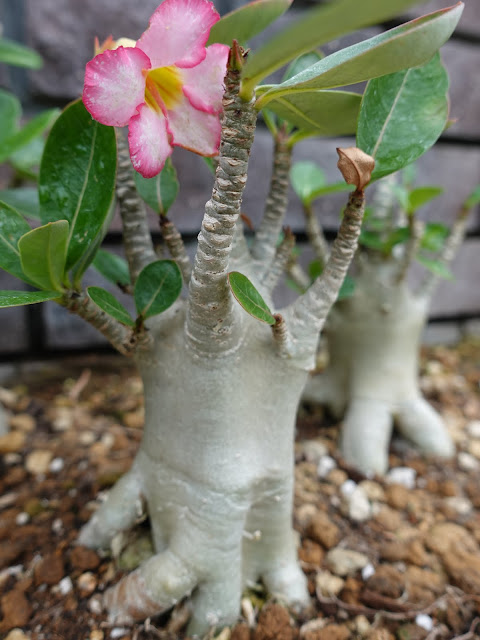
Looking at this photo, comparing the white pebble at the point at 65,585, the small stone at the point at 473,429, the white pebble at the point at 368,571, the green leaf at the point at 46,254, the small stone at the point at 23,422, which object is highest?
the green leaf at the point at 46,254

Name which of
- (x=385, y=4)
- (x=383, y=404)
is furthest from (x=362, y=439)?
(x=385, y=4)

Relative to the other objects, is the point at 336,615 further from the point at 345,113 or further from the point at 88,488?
the point at 345,113

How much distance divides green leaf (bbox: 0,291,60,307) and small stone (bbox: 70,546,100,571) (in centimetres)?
38

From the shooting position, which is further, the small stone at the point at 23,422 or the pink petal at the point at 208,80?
the small stone at the point at 23,422

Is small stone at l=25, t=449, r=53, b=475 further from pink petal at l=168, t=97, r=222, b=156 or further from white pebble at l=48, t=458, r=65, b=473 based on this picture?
pink petal at l=168, t=97, r=222, b=156

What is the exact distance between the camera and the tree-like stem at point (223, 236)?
36 cm

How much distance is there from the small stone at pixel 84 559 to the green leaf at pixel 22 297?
376 mm

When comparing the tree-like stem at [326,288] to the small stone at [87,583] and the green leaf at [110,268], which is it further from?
the small stone at [87,583]

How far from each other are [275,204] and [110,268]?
225mm

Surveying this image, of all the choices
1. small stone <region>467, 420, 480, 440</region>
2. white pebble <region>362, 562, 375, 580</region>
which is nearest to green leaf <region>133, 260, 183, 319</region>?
white pebble <region>362, 562, 375, 580</region>

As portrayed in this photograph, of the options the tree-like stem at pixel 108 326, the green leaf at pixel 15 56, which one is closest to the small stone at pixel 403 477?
the tree-like stem at pixel 108 326

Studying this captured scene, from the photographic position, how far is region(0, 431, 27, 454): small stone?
94cm

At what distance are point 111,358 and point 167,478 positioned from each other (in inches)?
27.2

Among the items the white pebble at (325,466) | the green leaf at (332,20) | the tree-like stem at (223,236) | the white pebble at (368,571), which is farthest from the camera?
the white pebble at (325,466)
